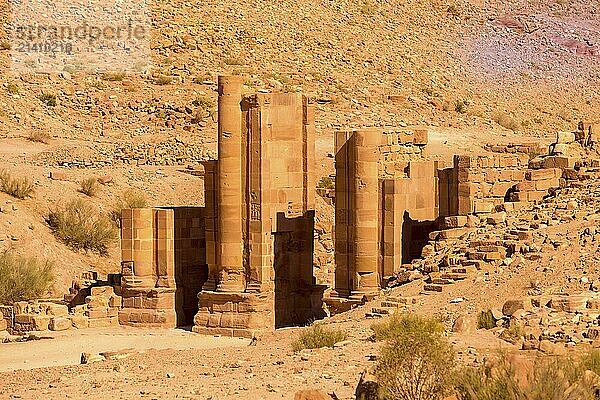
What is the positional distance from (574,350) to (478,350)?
1.42 m

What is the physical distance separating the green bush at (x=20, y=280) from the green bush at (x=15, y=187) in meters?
6.41

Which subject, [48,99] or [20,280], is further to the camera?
[48,99]

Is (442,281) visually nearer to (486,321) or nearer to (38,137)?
(486,321)

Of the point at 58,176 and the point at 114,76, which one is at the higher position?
the point at 114,76

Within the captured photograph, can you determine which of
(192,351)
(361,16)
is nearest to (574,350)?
(192,351)

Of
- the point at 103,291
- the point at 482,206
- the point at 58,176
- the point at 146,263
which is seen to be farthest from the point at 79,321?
the point at 58,176

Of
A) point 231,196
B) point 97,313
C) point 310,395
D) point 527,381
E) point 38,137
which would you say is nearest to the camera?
point 527,381

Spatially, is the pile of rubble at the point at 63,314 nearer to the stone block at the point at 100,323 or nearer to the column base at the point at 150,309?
the stone block at the point at 100,323

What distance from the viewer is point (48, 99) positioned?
60688 millimetres

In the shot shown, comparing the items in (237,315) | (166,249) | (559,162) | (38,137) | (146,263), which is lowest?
(237,315)

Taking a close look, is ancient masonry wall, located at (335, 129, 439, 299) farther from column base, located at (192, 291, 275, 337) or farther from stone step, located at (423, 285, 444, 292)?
stone step, located at (423, 285, 444, 292)

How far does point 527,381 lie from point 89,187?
99.7ft

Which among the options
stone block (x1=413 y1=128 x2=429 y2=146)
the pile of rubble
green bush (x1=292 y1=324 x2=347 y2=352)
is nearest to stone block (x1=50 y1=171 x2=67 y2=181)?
the pile of rubble

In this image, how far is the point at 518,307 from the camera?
912 inches
